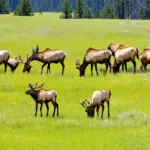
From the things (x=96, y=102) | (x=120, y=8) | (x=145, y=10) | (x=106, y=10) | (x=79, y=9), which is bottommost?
(x=145, y=10)

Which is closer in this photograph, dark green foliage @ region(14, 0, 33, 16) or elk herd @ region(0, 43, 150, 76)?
elk herd @ region(0, 43, 150, 76)

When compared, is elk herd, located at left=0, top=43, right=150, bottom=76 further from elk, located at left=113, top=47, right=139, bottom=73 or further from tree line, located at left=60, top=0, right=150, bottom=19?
tree line, located at left=60, top=0, right=150, bottom=19

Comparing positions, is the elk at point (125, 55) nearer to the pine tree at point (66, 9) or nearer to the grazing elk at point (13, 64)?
the grazing elk at point (13, 64)

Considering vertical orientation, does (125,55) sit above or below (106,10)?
above

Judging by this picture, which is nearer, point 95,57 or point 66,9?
point 95,57

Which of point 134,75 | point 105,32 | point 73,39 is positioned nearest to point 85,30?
point 105,32

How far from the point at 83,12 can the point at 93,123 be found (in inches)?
4633

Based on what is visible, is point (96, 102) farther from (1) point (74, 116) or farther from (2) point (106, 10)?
(2) point (106, 10)

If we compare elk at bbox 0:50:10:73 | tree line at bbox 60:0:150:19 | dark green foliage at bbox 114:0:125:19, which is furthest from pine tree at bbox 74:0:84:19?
elk at bbox 0:50:10:73

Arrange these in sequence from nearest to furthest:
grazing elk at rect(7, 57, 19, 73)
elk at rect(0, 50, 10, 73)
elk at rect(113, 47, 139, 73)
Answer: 1. elk at rect(113, 47, 139, 73)
2. elk at rect(0, 50, 10, 73)
3. grazing elk at rect(7, 57, 19, 73)

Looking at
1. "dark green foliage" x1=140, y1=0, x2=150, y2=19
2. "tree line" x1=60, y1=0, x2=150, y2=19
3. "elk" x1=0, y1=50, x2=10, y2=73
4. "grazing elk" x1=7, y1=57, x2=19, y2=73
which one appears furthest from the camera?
"dark green foliage" x1=140, y1=0, x2=150, y2=19

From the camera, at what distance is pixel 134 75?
32.0 meters

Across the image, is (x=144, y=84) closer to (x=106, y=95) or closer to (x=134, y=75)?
(x=134, y=75)

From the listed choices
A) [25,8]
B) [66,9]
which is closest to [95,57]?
[25,8]
